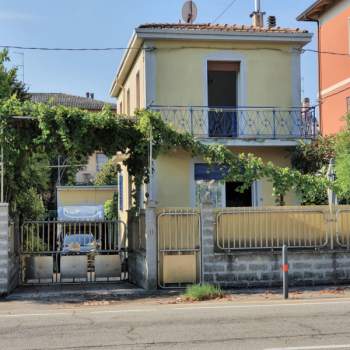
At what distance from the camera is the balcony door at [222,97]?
19484 millimetres

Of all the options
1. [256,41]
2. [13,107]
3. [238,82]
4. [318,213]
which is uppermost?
[256,41]

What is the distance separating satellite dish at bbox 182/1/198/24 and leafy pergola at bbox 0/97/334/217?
28.4 ft

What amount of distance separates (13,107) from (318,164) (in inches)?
373

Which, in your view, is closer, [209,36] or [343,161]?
[343,161]

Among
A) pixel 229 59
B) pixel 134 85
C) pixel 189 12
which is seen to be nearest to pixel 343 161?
pixel 229 59

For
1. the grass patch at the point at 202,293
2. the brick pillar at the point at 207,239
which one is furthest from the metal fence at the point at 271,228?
the grass patch at the point at 202,293

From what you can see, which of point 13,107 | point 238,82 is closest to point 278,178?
point 238,82

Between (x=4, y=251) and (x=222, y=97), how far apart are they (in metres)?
10.1

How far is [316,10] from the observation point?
26672 mm

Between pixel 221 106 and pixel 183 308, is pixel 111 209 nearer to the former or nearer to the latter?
pixel 221 106

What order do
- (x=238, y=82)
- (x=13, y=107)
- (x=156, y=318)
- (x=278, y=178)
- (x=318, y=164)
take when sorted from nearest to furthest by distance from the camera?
(x=156, y=318)
(x=13, y=107)
(x=278, y=178)
(x=318, y=164)
(x=238, y=82)

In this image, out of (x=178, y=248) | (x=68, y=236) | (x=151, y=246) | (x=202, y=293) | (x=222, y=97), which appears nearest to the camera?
(x=202, y=293)

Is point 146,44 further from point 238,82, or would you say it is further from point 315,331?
point 315,331

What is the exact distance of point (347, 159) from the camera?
49.1 ft
